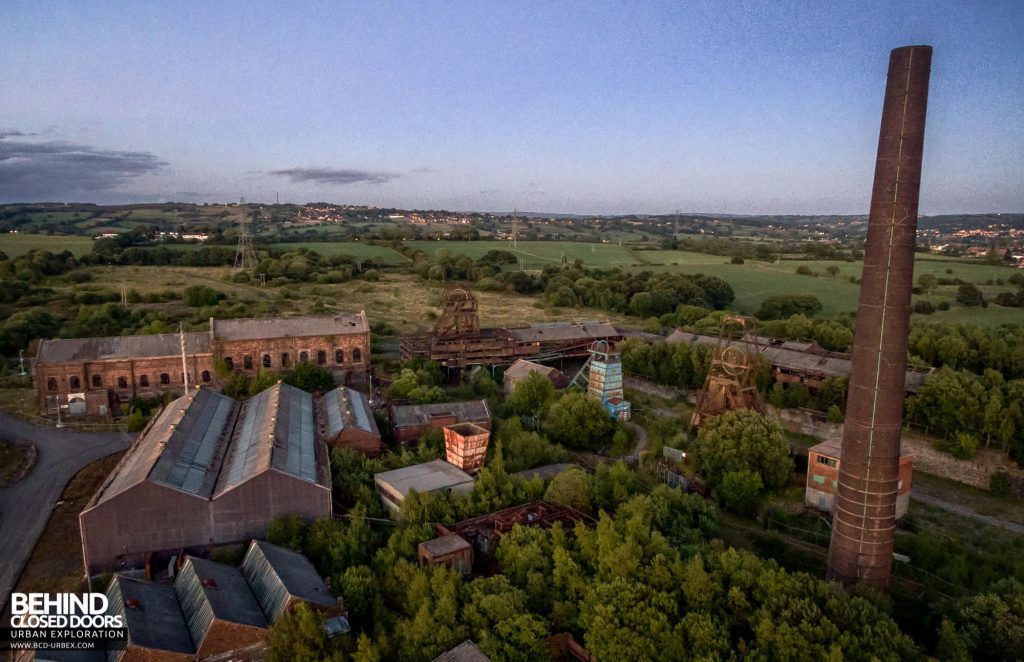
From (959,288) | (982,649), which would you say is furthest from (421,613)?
(959,288)

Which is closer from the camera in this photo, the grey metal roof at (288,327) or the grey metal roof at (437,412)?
the grey metal roof at (437,412)

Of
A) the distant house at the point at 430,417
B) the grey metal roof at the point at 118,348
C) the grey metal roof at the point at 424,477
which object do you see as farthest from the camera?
the grey metal roof at the point at 118,348

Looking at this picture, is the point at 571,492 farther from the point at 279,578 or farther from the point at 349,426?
the point at 349,426

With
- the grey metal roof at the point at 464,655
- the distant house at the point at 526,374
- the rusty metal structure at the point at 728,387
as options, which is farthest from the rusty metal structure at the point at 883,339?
the distant house at the point at 526,374

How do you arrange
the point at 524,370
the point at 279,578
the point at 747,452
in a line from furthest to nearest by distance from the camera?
the point at 524,370
the point at 747,452
the point at 279,578

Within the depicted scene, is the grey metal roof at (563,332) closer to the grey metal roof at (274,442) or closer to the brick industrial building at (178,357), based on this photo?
the brick industrial building at (178,357)

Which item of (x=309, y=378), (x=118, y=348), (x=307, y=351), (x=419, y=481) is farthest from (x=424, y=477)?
(x=118, y=348)
